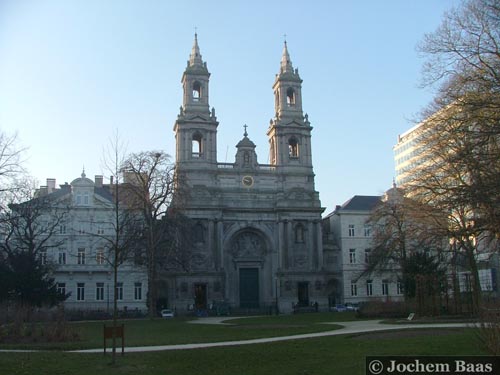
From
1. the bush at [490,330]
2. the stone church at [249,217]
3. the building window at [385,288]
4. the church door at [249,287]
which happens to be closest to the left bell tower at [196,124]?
the stone church at [249,217]

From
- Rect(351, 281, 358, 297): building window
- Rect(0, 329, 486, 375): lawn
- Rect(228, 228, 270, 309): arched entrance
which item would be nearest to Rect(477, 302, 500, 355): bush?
Rect(0, 329, 486, 375): lawn

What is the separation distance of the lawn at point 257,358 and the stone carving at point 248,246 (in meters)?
49.4

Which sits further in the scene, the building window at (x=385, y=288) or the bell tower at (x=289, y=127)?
the building window at (x=385, y=288)

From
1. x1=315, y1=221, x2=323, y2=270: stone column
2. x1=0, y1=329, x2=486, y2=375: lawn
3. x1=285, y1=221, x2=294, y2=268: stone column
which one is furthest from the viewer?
x1=315, y1=221, x2=323, y2=270: stone column

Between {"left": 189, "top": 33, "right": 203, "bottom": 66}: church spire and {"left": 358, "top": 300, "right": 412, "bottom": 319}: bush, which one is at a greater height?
{"left": 189, "top": 33, "right": 203, "bottom": 66}: church spire

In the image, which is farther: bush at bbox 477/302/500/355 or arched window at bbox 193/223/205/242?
arched window at bbox 193/223/205/242

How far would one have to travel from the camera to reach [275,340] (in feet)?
80.4

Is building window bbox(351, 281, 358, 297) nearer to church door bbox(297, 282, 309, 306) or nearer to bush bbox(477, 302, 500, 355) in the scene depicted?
church door bbox(297, 282, 309, 306)

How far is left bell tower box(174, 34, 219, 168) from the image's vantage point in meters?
71.4

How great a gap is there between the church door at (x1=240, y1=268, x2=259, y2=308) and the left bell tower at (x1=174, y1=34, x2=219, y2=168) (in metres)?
13.4

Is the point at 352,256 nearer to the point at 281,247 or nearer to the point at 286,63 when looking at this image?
the point at 281,247

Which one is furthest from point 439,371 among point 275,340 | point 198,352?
point 275,340

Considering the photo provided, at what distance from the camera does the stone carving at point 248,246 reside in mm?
72125

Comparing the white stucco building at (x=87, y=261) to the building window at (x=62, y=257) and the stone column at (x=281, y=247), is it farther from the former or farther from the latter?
the stone column at (x=281, y=247)
